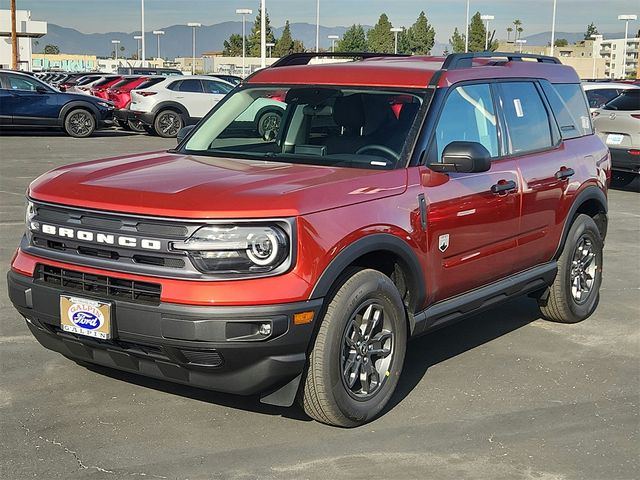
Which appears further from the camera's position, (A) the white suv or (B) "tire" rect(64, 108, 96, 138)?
(A) the white suv

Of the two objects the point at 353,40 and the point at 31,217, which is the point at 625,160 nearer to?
the point at 31,217

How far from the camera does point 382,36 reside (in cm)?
9150

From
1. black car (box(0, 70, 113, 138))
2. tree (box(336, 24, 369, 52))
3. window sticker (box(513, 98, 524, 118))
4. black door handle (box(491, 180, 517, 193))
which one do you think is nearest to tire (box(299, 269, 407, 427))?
black door handle (box(491, 180, 517, 193))

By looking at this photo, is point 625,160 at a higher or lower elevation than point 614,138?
lower

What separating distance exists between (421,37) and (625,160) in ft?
278

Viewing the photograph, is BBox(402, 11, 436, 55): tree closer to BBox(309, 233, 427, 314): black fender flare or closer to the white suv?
the white suv

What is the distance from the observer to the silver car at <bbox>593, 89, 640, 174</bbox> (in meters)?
14.3

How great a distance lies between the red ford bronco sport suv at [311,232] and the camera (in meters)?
4.20

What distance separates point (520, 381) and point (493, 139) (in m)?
1.53

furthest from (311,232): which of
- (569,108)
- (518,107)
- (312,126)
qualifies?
(569,108)

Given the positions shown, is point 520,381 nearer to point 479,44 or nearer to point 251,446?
point 251,446

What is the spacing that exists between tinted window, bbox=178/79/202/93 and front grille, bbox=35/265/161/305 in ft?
68.3

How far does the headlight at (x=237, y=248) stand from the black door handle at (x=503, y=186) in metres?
1.88

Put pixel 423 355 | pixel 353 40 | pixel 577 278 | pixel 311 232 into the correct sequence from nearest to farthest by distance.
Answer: pixel 311 232 < pixel 423 355 < pixel 577 278 < pixel 353 40
